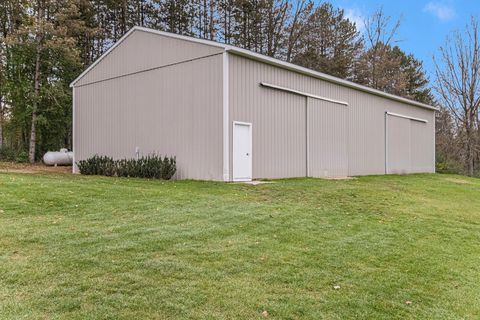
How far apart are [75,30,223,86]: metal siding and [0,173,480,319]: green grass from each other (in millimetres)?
6377

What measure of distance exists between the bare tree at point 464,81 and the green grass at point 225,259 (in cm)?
2319

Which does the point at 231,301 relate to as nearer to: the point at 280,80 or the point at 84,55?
the point at 280,80

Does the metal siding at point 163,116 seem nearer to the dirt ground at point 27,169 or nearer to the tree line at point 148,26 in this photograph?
the dirt ground at point 27,169

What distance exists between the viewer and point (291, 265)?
3953mm

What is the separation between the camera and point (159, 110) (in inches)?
519

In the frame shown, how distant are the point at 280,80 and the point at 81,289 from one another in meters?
10.9

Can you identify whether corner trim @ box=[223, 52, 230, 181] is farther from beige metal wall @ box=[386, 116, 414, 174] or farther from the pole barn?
beige metal wall @ box=[386, 116, 414, 174]

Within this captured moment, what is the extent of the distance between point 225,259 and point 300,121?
10.3 m

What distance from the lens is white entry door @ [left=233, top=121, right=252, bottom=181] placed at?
11461mm

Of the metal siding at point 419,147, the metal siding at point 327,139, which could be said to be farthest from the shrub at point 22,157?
the metal siding at point 419,147

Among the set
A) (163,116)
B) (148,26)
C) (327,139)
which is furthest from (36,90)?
(327,139)

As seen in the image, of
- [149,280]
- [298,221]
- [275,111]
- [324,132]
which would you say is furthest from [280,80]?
[149,280]

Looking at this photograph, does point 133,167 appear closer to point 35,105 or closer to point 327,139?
point 327,139

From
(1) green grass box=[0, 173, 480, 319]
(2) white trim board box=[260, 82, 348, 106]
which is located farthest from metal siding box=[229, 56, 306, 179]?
(1) green grass box=[0, 173, 480, 319]
